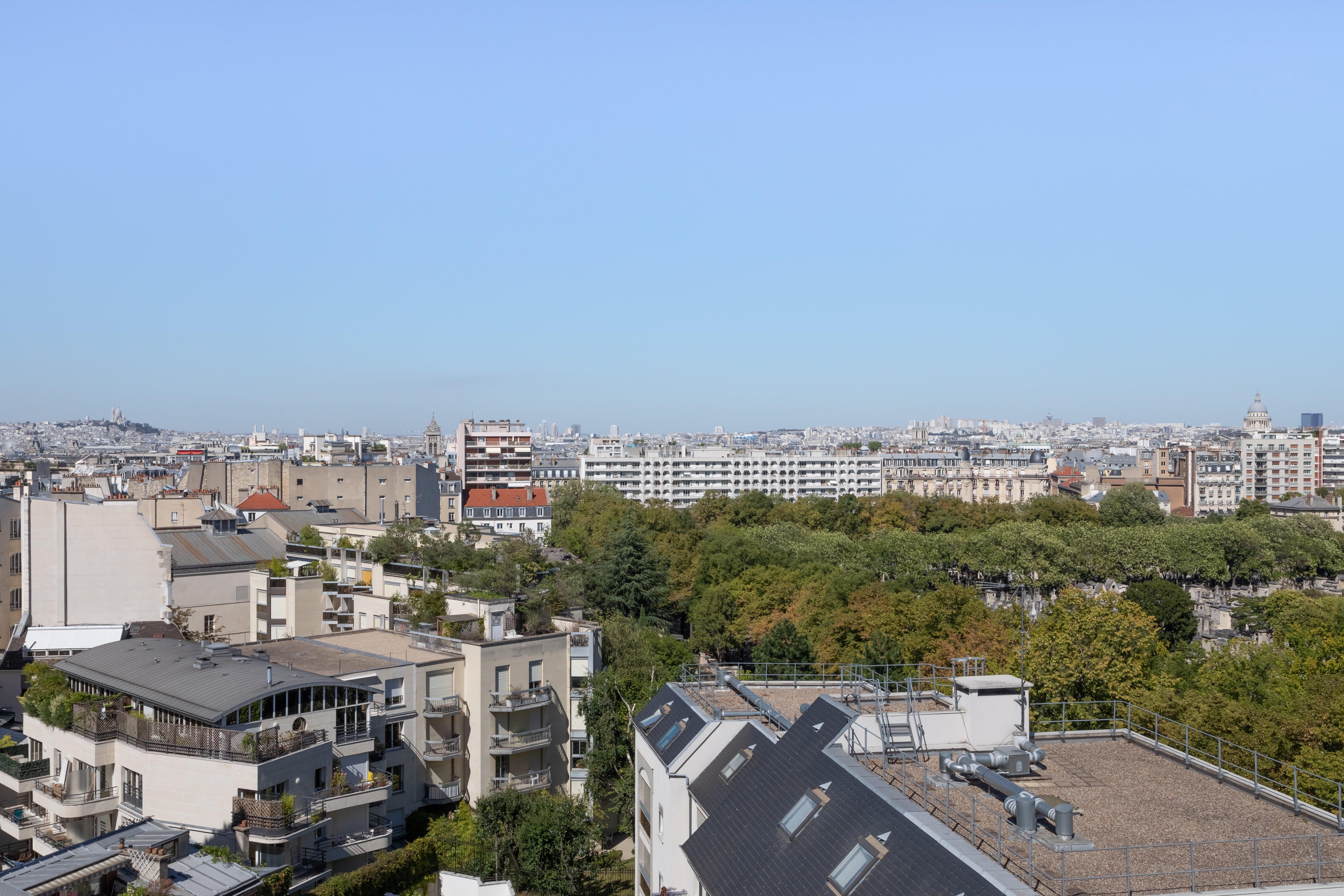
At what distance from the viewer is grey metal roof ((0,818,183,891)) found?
14.7 metres

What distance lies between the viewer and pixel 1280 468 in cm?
14275

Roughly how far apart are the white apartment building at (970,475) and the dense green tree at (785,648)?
93.7 metres

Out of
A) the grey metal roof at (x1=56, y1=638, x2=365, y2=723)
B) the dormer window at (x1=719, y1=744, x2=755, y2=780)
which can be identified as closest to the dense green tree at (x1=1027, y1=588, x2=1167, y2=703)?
the dormer window at (x1=719, y1=744, x2=755, y2=780)

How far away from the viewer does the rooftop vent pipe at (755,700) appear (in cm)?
1791

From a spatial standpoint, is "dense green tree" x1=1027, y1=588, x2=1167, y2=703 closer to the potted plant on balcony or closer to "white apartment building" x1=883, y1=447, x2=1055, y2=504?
the potted plant on balcony

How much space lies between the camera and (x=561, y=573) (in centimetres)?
4431

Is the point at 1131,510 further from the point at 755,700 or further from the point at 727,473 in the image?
the point at 755,700

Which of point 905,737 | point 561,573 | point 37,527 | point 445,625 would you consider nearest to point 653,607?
point 561,573

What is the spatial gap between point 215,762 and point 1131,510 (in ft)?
344

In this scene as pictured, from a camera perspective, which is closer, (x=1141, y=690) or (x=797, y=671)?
(x=1141, y=690)

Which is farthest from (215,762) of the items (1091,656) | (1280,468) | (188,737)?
(1280,468)

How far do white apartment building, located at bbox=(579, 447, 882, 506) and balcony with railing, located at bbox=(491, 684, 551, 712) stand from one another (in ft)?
320

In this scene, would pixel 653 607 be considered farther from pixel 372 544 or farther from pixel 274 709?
pixel 274 709

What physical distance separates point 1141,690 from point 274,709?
23444 millimetres
